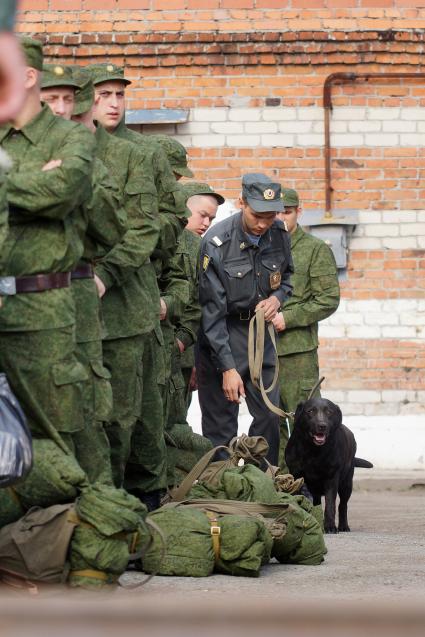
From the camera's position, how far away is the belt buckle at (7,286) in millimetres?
5367

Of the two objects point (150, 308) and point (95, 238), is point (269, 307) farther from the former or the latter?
point (95, 238)

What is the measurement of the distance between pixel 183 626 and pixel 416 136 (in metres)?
12.9

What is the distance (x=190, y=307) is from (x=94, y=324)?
11.4 ft

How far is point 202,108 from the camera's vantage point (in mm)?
13672

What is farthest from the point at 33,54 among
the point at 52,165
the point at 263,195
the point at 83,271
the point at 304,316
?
the point at 304,316

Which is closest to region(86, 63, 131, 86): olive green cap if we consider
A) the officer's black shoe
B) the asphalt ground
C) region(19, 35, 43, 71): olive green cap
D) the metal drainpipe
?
region(19, 35, 43, 71): olive green cap

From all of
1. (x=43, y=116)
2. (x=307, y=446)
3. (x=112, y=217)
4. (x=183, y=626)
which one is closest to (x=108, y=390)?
(x=112, y=217)

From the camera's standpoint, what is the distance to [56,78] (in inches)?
253

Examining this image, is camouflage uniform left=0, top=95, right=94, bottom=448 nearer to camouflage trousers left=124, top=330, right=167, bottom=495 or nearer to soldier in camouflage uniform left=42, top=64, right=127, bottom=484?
soldier in camouflage uniform left=42, top=64, right=127, bottom=484

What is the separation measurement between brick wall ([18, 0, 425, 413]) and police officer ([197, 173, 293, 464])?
4100 millimetres

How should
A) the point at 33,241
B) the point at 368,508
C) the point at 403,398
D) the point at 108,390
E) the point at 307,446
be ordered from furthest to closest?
the point at 403,398, the point at 368,508, the point at 307,446, the point at 108,390, the point at 33,241

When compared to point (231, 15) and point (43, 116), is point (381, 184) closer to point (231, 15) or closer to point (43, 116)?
point (231, 15)

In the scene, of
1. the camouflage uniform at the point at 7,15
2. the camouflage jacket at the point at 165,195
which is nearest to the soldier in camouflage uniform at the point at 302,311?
the camouflage jacket at the point at 165,195

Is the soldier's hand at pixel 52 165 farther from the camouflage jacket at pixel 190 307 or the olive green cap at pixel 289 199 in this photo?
the olive green cap at pixel 289 199
